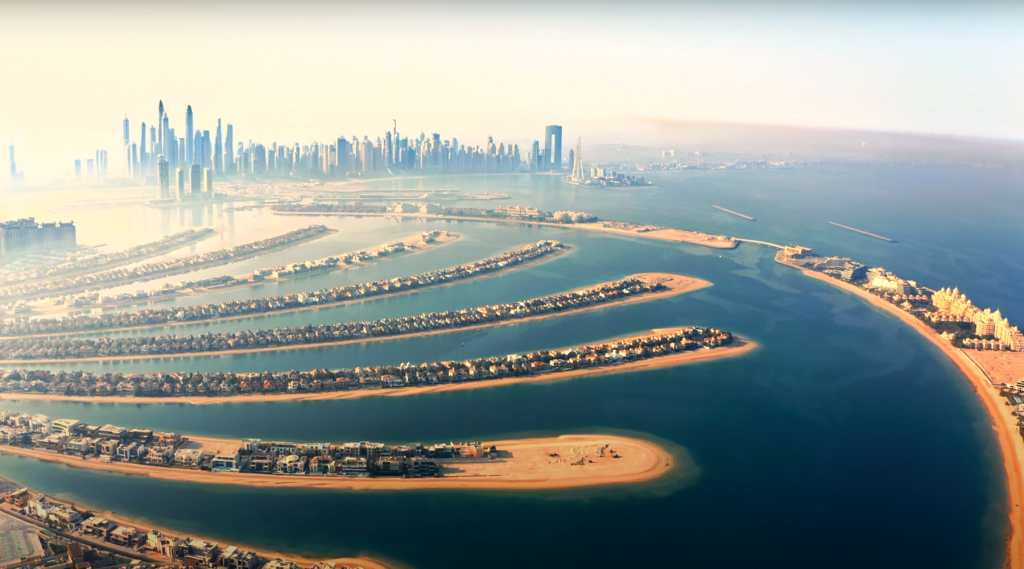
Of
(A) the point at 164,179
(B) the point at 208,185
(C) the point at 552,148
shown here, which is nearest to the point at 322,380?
(A) the point at 164,179

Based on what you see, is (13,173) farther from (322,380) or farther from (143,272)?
(322,380)

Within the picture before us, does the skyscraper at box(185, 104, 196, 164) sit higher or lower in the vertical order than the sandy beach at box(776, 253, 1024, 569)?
higher

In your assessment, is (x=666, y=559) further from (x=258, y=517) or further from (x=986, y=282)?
(x=986, y=282)

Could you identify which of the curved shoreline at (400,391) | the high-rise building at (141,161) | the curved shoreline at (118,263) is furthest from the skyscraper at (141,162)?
the curved shoreline at (400,391)

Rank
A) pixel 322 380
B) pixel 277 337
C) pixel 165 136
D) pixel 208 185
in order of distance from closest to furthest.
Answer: pixel 322 380
pixel 277 337
pixel 208 185
pixel 165 136

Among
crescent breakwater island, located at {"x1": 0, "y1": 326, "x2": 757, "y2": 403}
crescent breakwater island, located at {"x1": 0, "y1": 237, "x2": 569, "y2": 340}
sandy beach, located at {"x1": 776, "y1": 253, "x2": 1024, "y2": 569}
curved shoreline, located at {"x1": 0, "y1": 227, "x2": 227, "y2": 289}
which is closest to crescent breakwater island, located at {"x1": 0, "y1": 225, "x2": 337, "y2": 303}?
curved shoreline, located at {"x1": 0, "y1": 227, "x2": 227, "y2": 289}

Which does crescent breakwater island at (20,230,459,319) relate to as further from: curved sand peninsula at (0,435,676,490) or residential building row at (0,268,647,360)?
curved sand peninsula at (0,435,676,490)

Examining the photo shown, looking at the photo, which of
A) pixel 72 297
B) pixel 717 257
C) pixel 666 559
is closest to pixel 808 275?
pixel 717 257
